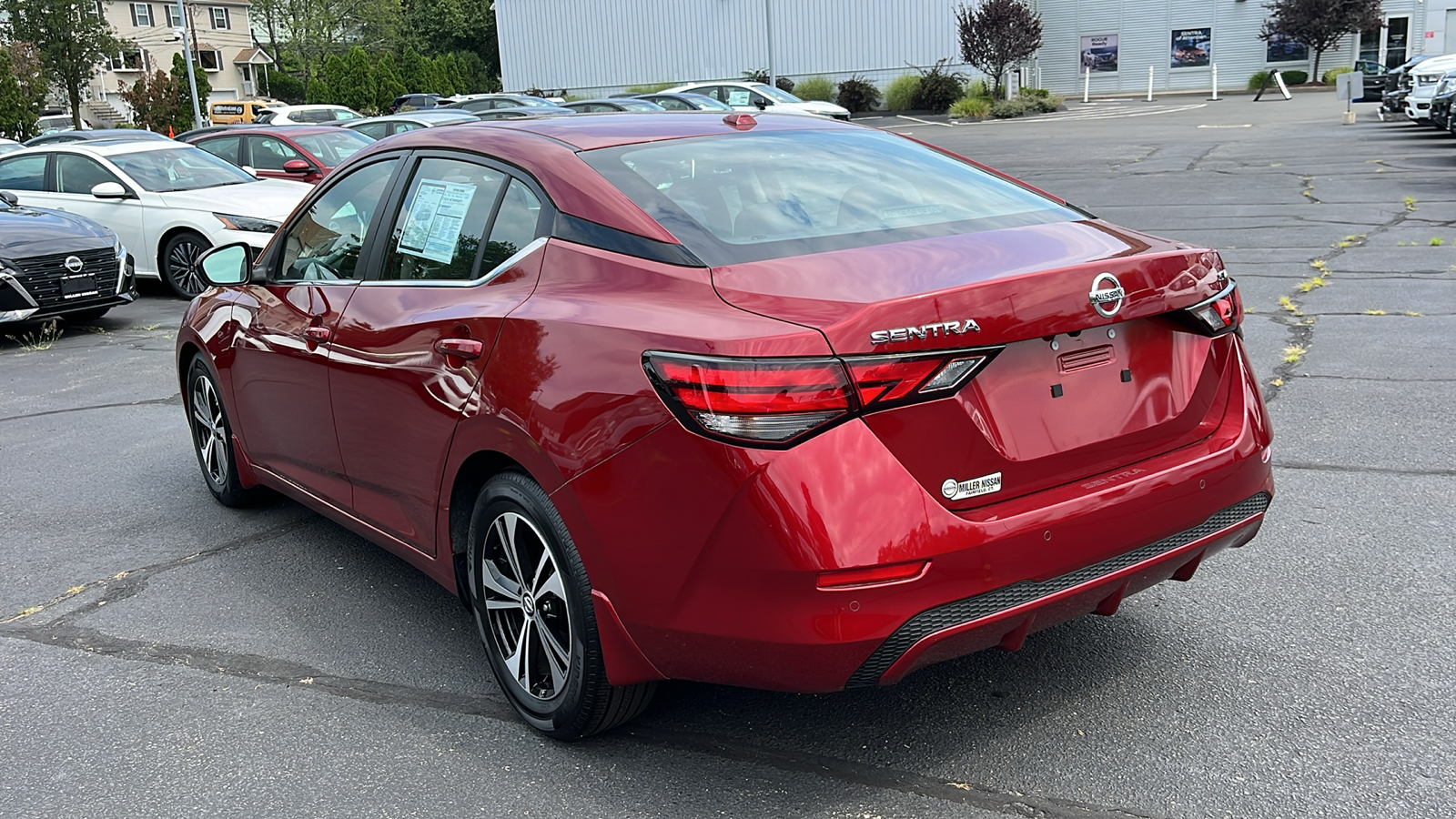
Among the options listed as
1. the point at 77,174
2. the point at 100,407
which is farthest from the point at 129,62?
the point at 100,407

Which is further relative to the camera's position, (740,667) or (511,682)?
(511,682)

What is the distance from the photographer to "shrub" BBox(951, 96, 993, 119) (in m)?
38.5

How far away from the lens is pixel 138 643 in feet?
13.5

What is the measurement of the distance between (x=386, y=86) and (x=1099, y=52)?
1183 inches

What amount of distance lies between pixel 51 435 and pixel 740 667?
5.86 metres

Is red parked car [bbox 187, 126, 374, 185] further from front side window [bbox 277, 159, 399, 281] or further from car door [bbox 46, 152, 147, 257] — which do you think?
front side window [bbox 277, 159, 399, 281]

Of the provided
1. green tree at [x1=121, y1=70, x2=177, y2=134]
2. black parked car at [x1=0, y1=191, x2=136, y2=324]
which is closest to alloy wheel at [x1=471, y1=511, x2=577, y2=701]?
black parked car at [x1=0, y1=191, x2=136, y2=324]

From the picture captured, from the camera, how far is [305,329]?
A: 422 centimetres

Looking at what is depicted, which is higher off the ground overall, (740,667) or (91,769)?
(740,667)

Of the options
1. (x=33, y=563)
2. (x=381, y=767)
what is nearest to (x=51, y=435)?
(x=33, y=563)

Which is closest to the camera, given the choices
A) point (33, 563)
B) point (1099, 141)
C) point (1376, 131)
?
point (33, 563)

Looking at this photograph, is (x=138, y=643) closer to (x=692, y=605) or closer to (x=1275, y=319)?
(x=692, y=605)

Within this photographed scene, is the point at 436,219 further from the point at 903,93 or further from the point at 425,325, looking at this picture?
the point at 903,93

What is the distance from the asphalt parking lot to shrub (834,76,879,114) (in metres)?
40.2
